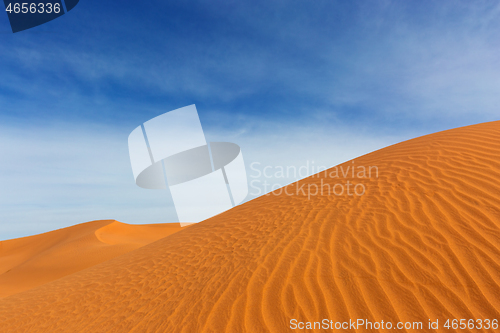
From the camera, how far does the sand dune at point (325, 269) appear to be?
299 centimetres

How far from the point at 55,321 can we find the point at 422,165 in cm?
754

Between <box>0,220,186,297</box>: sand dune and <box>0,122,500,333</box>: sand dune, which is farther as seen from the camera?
<box>0,220,186,297</box>: sand dune

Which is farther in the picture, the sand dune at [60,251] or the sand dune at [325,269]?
the sand dune at [60,251]

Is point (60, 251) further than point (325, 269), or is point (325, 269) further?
point (60, 251)

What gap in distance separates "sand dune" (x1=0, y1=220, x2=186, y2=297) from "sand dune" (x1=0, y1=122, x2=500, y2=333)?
7035 mm

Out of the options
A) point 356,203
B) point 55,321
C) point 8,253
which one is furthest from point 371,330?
point 8,253

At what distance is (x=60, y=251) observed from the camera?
14.2m

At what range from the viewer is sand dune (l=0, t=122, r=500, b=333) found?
2.99m

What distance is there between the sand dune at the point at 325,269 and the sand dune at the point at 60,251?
7.03 m

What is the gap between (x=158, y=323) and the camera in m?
3.34

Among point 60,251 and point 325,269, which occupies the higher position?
point 60,251

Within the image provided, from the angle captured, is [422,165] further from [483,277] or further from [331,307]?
[331,307]

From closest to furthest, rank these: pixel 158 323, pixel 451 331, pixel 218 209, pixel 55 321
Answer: pixel 451 331 → pixel 158 323 → pixel 55 321 → pixel 218 209

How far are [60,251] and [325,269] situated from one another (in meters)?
15.7
